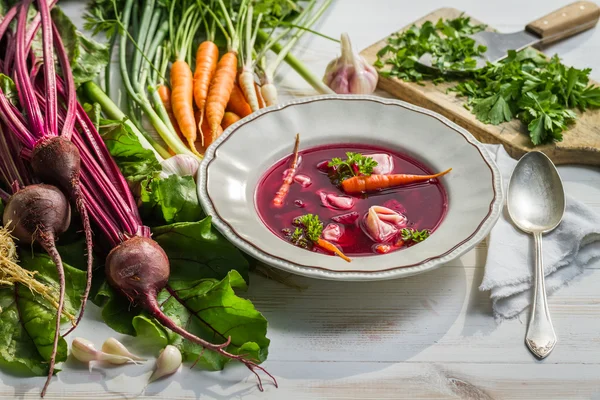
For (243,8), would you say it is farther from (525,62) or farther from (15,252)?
(15,252)

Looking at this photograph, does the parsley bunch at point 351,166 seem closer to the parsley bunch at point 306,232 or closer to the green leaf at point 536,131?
the parsley bunch at point 306,232

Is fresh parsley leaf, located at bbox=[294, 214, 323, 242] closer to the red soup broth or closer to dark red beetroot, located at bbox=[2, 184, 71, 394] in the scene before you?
the red soup broth

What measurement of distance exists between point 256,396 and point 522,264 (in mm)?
783

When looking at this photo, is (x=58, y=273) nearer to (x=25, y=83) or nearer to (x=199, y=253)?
(x=199, y=253)

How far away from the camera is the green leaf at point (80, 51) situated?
2406 millimetres

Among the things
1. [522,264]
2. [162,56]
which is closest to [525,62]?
[522,264]

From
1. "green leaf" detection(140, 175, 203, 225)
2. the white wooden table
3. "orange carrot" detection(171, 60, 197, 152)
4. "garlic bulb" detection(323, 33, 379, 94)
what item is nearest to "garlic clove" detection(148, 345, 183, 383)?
the white wooden table

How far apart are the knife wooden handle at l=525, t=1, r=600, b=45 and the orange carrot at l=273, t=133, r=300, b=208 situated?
4.33 ft

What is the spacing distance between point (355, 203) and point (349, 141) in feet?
1.01

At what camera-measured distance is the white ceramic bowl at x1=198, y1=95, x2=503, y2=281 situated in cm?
170

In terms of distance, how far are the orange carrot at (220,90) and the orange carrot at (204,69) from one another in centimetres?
2

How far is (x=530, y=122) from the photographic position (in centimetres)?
234

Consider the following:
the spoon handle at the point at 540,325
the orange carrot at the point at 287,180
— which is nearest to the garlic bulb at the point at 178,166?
the orange carrot at the point at 287,180

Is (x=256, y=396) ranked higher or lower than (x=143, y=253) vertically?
lower
